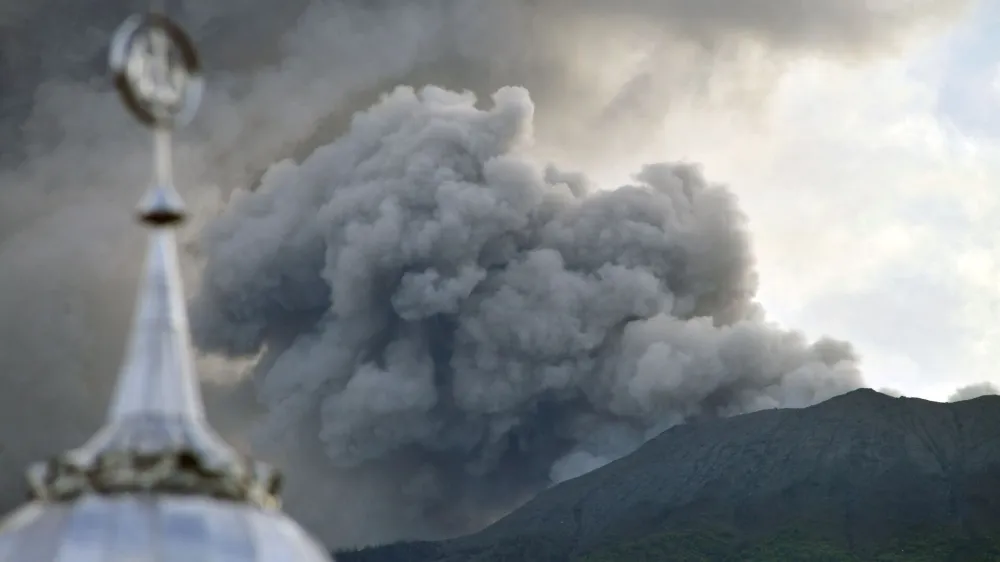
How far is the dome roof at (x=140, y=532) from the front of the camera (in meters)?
10.2

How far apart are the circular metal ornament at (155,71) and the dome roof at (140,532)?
2.30 meters

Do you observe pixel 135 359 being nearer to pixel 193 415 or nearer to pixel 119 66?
pixel 193 415

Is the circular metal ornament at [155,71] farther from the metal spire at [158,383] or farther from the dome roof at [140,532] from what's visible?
the dome roof at [140,532]

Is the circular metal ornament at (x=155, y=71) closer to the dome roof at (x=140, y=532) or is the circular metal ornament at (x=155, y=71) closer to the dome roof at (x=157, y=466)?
the dome roof at (x=157, y=466)

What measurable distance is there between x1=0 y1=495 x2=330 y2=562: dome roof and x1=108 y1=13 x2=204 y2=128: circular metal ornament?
230cm

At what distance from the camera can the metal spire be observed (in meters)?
10.6

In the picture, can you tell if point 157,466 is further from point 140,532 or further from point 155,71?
point 155,71

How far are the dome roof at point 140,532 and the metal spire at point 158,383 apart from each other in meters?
0.09

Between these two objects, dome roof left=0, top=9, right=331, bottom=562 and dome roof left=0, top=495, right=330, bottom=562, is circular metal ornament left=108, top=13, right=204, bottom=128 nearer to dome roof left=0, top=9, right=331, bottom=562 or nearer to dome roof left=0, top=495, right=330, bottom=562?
dome roof left=0, top=9, right=331, bottom=562

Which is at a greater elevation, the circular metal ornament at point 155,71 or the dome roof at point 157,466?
the circular metal ornament at point 155,71

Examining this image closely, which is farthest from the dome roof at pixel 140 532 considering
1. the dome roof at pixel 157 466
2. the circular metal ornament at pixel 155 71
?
the circular metal ornament at pixel 155 71

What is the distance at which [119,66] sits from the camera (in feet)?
36.3

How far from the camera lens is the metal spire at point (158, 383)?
10.6m

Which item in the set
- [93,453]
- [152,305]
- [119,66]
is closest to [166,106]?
[119,66]
